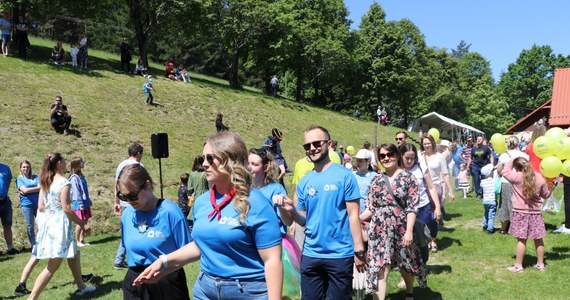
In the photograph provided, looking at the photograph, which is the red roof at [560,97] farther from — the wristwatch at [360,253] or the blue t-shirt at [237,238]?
the blue t-shirt at [237,238]

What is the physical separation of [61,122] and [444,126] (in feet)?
129

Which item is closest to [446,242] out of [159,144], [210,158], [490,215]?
[490,215]

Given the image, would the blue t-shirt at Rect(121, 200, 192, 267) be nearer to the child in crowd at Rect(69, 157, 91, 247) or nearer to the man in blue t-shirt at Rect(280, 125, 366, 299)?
the man in blue t-shirt at Rect(280, 125, 366, 299)

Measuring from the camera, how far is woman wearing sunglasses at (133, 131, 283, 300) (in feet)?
8.26

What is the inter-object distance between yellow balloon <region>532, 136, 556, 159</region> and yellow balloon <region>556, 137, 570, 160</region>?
0.28 ft

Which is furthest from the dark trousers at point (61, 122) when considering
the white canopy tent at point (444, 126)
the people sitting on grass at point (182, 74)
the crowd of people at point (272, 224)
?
the white canopy tent at point (444, 126)

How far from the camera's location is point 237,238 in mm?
2557

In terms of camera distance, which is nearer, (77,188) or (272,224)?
(272,224)

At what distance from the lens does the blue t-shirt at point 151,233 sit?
130 inches

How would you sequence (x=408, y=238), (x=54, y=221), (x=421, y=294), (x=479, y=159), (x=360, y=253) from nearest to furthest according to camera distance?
(x=360, y=253), (x=408, y=238), (x=54, y=221), (x=421, y=294), (x=479, y=159)

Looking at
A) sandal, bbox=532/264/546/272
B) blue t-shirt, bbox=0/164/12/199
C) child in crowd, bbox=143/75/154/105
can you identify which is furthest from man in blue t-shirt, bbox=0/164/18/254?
child in crowd, bbox=143/75/154/105

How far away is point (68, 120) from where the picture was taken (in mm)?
15719

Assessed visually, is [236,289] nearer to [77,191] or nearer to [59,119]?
[77,191]

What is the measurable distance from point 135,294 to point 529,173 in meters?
5.92
